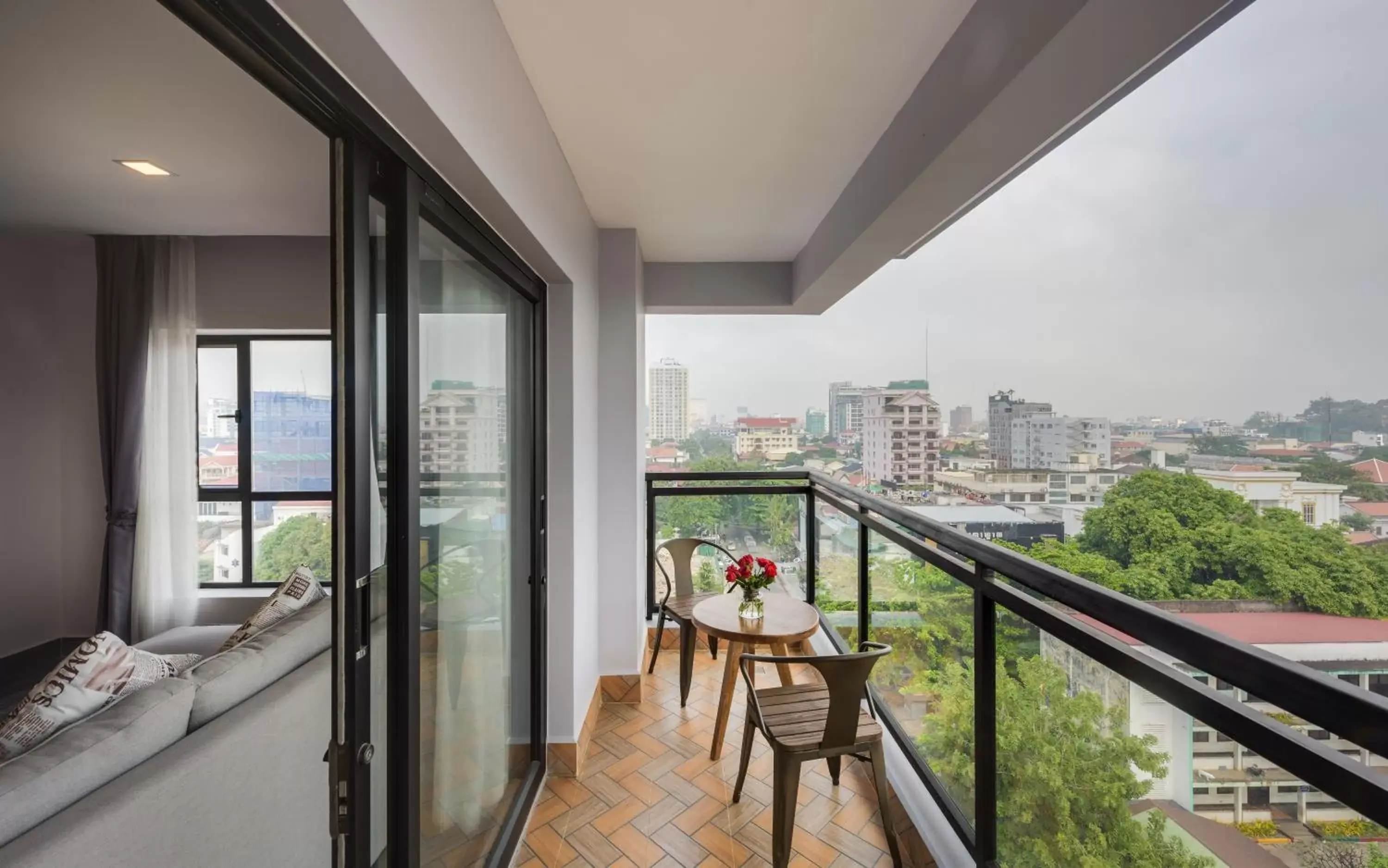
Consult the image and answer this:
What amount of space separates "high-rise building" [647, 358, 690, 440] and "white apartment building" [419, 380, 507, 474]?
231 centimetres

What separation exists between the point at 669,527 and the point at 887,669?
6.20ft

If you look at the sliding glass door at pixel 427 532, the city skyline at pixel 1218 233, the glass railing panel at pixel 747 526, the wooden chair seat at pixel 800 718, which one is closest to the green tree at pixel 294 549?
the sliding glass door at pixel 427 532

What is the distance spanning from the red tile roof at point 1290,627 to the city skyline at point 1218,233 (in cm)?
Answer: 38

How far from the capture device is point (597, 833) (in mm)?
2045

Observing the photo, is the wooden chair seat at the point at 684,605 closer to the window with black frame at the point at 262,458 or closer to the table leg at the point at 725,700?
the table leg at the point at 725,700

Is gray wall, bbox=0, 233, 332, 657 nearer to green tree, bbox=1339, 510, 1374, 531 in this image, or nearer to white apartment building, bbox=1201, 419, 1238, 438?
green tree, bbox=1339, 510, 1374, 531

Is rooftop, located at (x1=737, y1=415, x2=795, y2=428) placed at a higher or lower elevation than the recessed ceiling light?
lower

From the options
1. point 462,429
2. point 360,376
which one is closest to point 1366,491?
point 360,376

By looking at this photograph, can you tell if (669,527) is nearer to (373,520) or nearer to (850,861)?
(850,861)

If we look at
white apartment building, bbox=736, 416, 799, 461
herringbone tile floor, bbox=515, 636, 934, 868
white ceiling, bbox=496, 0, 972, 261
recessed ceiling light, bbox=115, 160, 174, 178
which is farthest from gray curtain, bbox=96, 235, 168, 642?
white apartment building, bbox=736, 416, 799, 461

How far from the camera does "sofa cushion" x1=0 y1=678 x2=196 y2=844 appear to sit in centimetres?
90

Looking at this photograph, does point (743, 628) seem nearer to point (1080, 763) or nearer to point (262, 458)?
point (1080, 763)

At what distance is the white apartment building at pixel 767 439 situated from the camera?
415 centimetres

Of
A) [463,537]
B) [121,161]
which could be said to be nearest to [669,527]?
[463,537]
